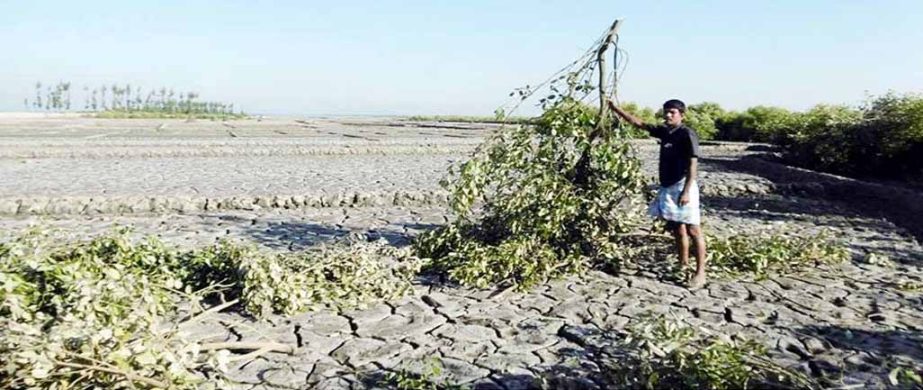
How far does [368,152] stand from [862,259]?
46.2ft

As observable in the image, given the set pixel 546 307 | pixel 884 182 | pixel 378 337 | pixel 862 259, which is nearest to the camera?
pixel 378 337

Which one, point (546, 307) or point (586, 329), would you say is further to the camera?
point (546, 307)

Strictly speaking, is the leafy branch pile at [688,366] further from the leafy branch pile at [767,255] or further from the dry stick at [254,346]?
the leafy branch pile at [767,255]

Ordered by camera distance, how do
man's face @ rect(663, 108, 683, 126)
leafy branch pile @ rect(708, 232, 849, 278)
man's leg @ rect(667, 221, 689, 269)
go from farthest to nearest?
1. leafy branch pile @ rect(708, 232, 849, 278)
2. man's leg @ rect(667, 221, 689, 269)
3. man's face @ rect(663, 108, 683, 126)

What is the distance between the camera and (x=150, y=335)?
3549 millimetres

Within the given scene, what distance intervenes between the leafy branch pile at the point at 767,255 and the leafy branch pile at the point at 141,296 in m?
3.01

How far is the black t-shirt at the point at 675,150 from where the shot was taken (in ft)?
18.2

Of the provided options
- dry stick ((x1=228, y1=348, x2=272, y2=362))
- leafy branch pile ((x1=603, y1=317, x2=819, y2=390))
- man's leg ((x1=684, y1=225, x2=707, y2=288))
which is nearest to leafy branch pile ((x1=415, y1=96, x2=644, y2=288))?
man's leg ((x1=684, y1=225, x2=707, y2=288))

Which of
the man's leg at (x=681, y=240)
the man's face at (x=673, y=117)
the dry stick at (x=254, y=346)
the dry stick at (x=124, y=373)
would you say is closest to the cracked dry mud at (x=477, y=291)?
the dry stick at (x=254, y=346)

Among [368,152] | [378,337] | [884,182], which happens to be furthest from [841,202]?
[368,152]

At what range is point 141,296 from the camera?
166 inches

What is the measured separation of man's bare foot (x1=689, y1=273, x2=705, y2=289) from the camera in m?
5.69

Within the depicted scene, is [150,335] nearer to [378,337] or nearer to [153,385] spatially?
[153,385]

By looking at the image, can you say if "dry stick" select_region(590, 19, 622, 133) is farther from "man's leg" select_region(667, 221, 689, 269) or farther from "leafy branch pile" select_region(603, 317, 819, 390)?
"leafy branch pile" select_region(603, 317, 819, 390)
